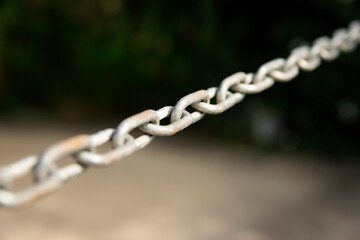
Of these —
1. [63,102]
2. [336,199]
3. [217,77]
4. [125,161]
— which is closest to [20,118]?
[63,102]

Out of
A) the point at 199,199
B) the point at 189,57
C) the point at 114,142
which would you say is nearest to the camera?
the point at 114,142

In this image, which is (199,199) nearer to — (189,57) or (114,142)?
(189,57)

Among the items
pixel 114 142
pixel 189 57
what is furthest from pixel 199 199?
pixel 114 142

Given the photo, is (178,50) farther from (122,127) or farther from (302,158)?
(122,127)

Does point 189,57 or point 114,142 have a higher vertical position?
point 189,57

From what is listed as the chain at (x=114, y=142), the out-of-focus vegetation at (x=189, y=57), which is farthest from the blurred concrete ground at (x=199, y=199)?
the chain at (x=114, y=142)

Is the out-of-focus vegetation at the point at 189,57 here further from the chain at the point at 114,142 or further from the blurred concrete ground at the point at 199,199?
the chain at the point at 114,142
